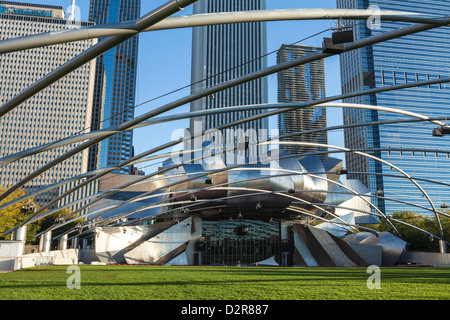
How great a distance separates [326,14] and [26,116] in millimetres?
146763

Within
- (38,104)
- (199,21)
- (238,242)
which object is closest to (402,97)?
(238,242)

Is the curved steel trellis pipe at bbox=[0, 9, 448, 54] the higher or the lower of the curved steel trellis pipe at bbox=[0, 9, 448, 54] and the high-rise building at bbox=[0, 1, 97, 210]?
the lower

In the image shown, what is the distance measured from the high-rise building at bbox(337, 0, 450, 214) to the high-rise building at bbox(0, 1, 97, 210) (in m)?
94.8

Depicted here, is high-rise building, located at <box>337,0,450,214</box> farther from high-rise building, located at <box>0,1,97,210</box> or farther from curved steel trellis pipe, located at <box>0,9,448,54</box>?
high-rise building, located at <box>0,1,97,210</box>

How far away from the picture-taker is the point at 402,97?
72.5 meters

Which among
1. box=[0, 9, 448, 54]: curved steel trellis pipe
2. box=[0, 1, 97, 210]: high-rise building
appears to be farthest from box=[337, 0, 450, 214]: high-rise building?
box=[0, 1, 97, 210]: high-rise building

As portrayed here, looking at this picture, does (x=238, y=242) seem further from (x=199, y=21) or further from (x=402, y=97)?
(x=199, y=21)

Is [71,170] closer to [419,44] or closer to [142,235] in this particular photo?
[142,235]

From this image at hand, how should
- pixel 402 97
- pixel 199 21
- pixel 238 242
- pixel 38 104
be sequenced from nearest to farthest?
pixel 199 21 → pixel 238 242 → pixel 402 97 → pixel 38 104

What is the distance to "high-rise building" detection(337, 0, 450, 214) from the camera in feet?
191

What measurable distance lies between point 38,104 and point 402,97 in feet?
394

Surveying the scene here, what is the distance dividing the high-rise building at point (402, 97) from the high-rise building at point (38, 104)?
94.8 meters

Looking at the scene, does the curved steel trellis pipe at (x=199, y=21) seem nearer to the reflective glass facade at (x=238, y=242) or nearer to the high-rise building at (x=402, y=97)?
the high-rise building at (x=402, y=97)

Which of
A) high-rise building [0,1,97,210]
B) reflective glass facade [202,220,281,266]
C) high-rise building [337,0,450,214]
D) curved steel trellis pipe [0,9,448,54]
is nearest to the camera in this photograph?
curved steel trellis pipe [0,9,448,54]
